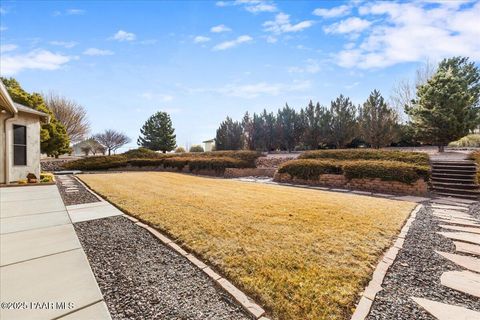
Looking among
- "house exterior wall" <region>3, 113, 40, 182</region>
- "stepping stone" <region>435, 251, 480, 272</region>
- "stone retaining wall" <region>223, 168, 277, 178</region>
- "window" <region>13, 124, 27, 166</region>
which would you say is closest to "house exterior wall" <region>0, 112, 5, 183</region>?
"house exterior wall" <region>3, 113, 40, 182</region>

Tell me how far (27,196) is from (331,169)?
1152cm

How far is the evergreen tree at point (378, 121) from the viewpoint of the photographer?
16156 mm

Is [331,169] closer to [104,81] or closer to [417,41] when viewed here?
[417,41]

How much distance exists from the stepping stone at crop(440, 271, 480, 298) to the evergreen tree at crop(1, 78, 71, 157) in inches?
814

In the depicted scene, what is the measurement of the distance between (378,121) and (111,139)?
4052 cm

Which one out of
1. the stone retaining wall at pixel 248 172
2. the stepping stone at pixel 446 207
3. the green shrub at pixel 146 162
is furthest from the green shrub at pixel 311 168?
the green shrub at pixel 146 162

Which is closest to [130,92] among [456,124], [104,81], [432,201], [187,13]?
[104,81]

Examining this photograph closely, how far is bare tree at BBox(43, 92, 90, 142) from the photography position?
93.3ft

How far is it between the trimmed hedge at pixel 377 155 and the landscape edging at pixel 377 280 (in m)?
8.20

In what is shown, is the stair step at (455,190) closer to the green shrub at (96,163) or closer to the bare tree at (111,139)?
the green shrub at (96,163)

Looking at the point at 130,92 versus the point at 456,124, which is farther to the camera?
the point at 130,92

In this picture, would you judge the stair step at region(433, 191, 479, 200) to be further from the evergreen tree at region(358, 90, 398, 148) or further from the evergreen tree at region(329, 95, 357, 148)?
the evergreen tree at region(329, 95, 357, 148)

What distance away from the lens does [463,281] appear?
2.39 meters

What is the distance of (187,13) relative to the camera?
23.7 feet
